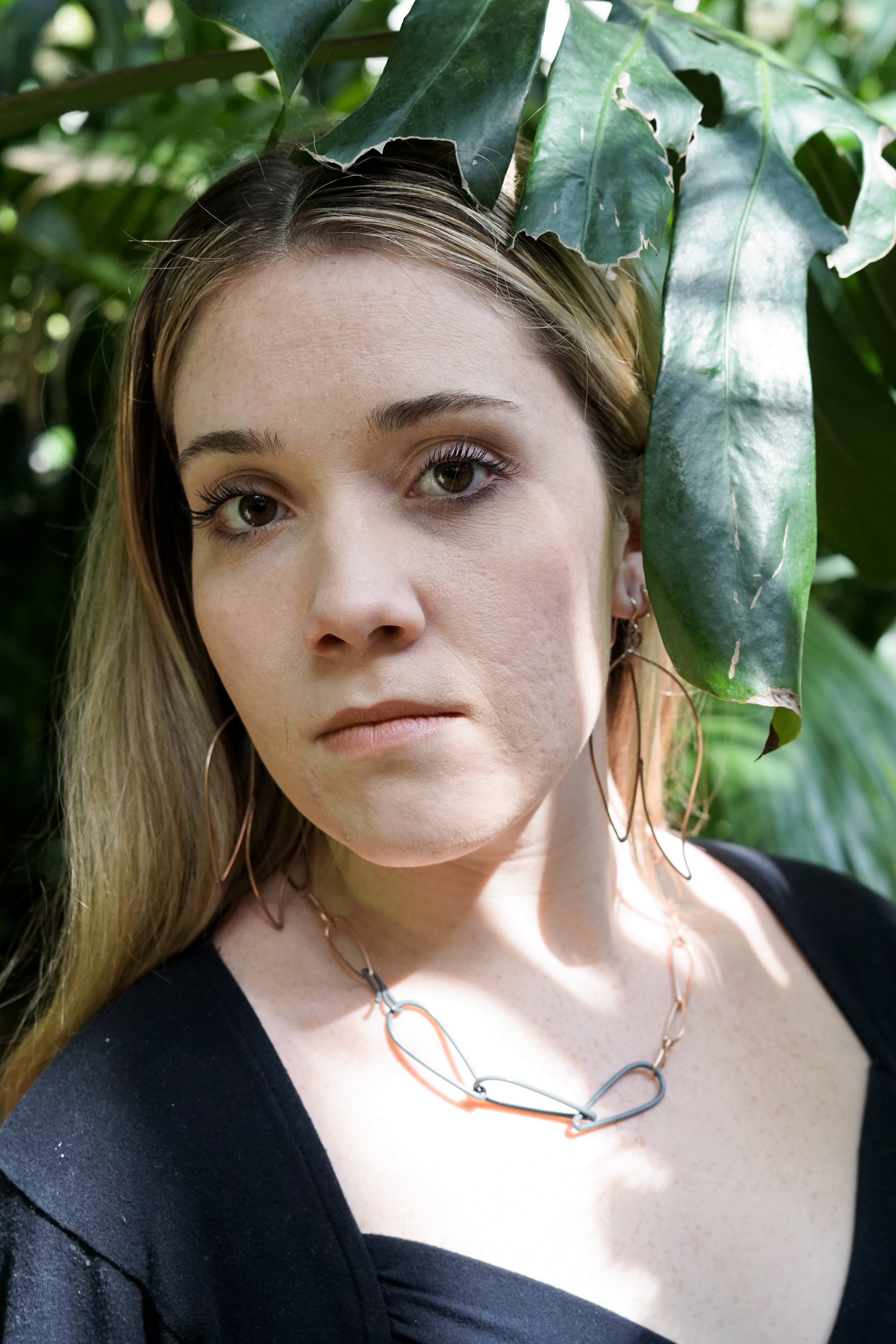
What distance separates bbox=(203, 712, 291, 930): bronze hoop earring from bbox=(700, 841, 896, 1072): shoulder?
0.60 meters

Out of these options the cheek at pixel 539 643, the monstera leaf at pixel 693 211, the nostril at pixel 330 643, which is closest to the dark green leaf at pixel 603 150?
the monstera leaf at pixel 693 211

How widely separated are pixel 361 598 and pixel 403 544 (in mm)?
71

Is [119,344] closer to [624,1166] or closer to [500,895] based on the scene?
[500,895]

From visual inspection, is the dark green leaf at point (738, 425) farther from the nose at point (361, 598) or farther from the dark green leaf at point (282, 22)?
the dark green leaf at point (282, 22)

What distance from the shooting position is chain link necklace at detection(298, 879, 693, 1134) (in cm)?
110

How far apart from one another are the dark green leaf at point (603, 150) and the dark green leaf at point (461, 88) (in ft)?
0.11

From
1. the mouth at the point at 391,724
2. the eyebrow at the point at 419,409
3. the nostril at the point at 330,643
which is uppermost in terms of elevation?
the eyebrow at the point at 419,409

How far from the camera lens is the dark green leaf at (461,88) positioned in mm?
882

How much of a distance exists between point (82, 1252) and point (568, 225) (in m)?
0.94

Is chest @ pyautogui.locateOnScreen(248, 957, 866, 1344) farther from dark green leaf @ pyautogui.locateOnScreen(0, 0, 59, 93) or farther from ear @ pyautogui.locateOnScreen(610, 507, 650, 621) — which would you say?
dark green leaf @ pyautogui.locateOnScreen(0, 0, 59, 93)

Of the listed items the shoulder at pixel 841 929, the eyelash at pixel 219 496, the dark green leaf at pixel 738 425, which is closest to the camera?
the dark green leaf at pixel 738 425

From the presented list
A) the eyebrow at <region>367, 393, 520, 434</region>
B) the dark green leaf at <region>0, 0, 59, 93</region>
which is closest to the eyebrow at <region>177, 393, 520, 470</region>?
the eyebrow at <region>367, 393, 520, 434</region>

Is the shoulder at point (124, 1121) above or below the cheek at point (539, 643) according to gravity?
below

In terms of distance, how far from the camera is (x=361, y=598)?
0.91 meters
